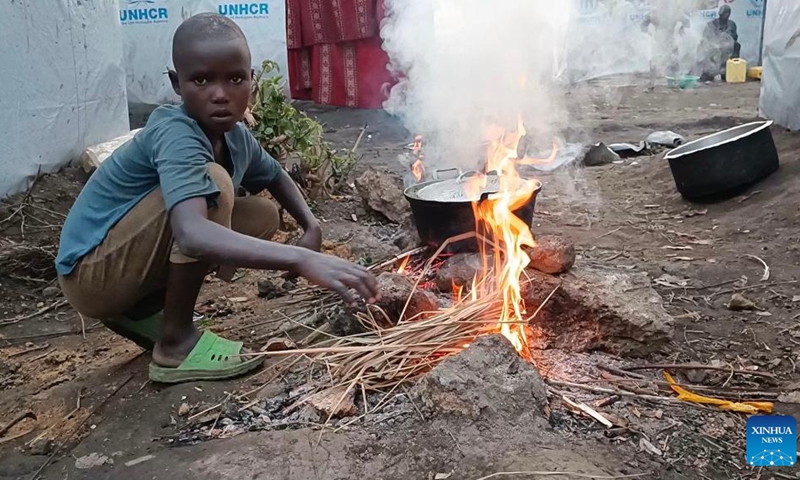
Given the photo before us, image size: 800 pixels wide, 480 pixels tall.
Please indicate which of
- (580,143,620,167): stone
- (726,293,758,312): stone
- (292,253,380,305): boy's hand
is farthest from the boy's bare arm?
(580,143,620,167): stone

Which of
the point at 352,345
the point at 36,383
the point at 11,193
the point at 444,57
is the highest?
the point at 444,57

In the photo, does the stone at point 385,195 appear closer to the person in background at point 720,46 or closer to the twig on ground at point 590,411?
the twig on ground at point 590,411

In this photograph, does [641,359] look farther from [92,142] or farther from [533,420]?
[92,142]

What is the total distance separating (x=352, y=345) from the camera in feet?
9.55

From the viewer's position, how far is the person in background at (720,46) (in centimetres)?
1722

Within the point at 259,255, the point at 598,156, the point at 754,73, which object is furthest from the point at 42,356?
the point at 754,73

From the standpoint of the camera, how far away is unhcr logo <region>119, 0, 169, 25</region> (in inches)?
430

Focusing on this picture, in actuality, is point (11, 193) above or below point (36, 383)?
above

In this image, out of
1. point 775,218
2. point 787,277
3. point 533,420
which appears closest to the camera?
point 533,420

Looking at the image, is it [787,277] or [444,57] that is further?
[444,57]

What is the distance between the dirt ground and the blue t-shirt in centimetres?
65

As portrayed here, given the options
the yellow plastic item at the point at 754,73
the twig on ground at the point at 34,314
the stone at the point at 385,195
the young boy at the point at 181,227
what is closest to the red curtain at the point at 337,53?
the stone at the point at 385,195

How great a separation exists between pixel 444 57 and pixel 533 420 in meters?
6.14

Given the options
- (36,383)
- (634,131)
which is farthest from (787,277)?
(634,131)
